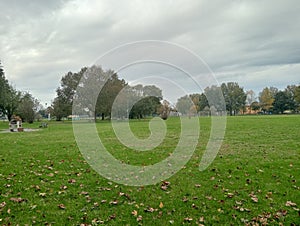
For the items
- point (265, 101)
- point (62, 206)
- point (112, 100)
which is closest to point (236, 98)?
point (265, 101)

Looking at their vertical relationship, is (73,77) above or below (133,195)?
above

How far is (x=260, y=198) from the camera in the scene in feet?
17.8

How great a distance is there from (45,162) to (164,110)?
43218 mm

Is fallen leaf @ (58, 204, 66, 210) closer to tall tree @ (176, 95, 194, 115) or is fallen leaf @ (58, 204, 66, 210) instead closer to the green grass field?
the green grass field

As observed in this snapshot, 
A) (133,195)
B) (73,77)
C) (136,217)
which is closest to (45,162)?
(133,195)

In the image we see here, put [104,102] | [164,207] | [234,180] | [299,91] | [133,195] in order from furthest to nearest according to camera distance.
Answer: [299,91] < [104,102] < [234,180] < [133,195] < [164,207]

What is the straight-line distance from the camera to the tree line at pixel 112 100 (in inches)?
1360

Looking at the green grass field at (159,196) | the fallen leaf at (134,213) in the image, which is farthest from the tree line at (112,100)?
the fallen leaf at (134,213)

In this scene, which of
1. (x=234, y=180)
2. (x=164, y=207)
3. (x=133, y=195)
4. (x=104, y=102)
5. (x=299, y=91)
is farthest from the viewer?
(x=299, y=91)

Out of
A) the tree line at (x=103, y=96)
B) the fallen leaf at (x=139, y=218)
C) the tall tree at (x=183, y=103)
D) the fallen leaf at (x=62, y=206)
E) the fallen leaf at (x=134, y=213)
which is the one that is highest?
the tree line at (x=103, y=96)

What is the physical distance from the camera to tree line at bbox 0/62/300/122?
3455 cm

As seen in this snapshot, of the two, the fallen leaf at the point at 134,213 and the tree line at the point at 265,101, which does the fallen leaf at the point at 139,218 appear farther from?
the tree line at the point at 265,101

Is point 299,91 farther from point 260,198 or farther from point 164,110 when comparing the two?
point 260,198

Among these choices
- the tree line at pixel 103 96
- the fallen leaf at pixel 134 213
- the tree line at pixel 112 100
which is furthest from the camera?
the tree line at pixel 103 96
